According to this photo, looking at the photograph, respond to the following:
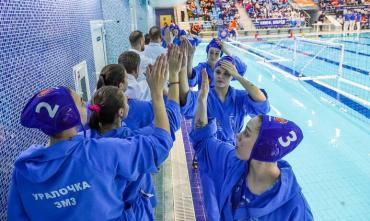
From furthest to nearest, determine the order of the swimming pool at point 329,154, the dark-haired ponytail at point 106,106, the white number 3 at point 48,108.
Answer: the swimming pool at point 329,154 → the dark-haired ponytail at point 106,106 → the white number 3 at point 48,108

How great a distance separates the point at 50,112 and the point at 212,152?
0.93m

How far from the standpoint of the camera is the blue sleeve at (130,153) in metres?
1.33

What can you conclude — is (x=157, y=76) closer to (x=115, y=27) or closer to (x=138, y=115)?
(x=138, y=115)

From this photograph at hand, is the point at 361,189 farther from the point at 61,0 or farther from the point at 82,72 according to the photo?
the point at 61,0

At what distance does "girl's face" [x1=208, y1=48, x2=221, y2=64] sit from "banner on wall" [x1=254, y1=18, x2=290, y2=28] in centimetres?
1990

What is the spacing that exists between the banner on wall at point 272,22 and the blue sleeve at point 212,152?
878 inches

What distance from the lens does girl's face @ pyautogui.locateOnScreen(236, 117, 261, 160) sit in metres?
1.46

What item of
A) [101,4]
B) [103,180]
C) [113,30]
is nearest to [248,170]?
[103,180]

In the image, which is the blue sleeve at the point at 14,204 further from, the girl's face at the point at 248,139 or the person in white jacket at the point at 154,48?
the person in white jacket at the point at 154,48

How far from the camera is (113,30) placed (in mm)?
5891

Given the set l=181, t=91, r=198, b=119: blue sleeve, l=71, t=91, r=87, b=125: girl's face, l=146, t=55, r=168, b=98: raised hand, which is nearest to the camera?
l=71, t=91, r=87, b=125: girl's face

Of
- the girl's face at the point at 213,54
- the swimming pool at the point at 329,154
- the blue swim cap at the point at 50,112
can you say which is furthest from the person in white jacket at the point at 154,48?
Answer: the blue swim cap at the point at 50,112

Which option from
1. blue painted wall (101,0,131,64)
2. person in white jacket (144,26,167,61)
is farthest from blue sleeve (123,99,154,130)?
blue painted wall (101,0,131,64)

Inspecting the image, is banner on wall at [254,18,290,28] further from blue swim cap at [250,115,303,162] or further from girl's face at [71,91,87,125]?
girl's face at [71,91,87,125]
